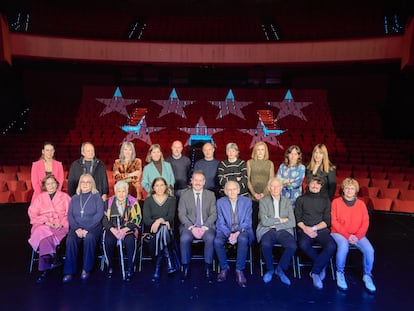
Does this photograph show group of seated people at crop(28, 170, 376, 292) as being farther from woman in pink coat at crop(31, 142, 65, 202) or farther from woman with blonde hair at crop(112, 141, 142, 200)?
woman in pink coat at crop(31, 142, 65, 202)

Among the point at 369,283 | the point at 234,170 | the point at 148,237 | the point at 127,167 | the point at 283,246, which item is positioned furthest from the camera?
the point at 127,167

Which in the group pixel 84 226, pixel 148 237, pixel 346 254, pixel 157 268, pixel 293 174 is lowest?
pixel 157 268

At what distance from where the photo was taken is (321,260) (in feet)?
10.1

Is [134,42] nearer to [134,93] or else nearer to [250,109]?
[134,93]

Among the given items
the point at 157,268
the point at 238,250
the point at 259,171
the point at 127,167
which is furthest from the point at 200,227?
the point at 127,167

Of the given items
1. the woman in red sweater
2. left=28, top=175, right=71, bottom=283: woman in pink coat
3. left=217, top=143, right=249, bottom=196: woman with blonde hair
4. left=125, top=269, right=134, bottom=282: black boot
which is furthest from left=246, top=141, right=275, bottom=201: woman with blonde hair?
left=28, top=175, right=71, bottom=283: woman in pink coat

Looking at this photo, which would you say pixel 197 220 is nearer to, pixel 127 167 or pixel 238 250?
pixel 238 250

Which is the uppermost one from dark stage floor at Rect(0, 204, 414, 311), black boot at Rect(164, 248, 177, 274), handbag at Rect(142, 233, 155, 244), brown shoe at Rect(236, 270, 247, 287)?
handbag at Rect(142, 233, 155, 244)

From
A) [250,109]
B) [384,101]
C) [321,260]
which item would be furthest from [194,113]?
[321,260]

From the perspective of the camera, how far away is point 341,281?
303cm

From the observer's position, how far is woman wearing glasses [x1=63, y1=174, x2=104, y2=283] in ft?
10.1

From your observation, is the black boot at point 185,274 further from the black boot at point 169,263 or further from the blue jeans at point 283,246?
the blue jeans at point 283,246

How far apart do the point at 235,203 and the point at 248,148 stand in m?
5.44

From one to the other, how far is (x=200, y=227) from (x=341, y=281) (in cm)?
129
